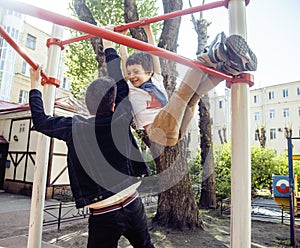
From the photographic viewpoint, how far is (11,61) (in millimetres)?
16266

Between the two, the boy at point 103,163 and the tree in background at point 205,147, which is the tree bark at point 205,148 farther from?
the boy at point 103,163

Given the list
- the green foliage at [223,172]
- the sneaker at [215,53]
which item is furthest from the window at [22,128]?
the sneaker at [215,53]

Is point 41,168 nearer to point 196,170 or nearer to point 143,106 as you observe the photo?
point 143,106

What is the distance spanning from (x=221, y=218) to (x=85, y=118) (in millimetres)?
5605

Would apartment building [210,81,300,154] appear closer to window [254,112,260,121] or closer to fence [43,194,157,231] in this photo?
window [254,112,260,121]

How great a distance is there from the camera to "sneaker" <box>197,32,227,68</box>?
3.61ft

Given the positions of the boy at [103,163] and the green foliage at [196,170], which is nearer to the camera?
the boy at [103,163]

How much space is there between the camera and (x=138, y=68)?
1.75 metres

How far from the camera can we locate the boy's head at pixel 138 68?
5.74 feet

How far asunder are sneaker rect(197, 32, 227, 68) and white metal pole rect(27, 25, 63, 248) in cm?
143

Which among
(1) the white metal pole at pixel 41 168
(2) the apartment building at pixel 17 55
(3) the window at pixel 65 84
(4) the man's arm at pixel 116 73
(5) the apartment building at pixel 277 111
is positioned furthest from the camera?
(5) the apartment building at pixel 277 111

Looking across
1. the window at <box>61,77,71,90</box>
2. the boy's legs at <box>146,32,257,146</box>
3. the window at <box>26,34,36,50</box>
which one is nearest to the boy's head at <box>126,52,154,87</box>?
the boy's legs at <box>146,32,257,146</box>

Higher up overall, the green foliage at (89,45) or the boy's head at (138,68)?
the green foliage at (89,45)

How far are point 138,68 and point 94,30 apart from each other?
27.7 inches
